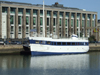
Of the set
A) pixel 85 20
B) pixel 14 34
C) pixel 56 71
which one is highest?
pixel 85 20

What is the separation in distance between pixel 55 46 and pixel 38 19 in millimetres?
42749

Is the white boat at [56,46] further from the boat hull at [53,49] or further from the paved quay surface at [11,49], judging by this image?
the paved quay surface at [11,49]

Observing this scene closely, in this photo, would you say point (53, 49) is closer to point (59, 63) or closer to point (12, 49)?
point (12, 49)

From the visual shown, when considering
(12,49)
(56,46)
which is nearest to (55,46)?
(56,46)

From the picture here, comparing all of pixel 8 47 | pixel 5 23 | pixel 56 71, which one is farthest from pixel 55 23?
pixel 56 71

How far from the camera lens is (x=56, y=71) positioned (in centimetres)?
4725

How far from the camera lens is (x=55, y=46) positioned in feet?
247

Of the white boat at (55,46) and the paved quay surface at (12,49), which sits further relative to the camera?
the paved quay surface at (12,49)

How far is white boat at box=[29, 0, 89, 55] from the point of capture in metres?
72.2

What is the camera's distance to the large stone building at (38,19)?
10800cm

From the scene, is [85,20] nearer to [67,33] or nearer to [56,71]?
[67,33]

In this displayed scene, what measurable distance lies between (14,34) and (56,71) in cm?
6716

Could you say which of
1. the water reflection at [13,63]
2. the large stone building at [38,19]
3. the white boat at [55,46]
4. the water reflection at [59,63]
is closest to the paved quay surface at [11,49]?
the white boat at [55,46]

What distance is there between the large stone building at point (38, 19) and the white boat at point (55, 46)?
2420cm
